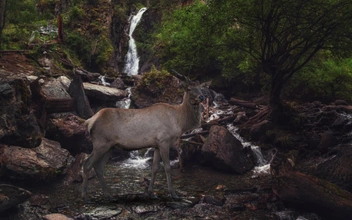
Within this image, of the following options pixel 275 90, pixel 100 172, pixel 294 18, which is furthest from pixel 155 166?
pixel 294 18

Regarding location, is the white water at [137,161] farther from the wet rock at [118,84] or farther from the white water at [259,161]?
the wet rock at [118,84]

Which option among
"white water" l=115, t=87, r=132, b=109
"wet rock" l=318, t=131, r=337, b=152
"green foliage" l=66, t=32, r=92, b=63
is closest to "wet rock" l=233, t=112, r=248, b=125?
"wet rock" l=318, t=131, r=337, b=152

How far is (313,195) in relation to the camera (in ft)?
33.2

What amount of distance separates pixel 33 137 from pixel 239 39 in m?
12.7

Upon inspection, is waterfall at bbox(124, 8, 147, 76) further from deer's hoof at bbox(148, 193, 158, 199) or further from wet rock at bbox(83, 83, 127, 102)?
deer's hoof at bbox(148, 193, 158, 199)

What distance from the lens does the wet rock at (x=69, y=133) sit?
51.7 ft

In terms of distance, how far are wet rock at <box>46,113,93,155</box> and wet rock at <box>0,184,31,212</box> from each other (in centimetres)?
612

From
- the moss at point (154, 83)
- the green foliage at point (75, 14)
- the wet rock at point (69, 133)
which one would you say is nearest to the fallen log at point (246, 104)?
the moss at point (154, 83)

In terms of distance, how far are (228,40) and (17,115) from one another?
12694 mm

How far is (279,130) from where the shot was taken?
2017 centimetres

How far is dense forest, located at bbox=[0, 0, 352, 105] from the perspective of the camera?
1689 cm

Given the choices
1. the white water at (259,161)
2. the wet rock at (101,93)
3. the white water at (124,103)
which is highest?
the wet rock at (101,93)

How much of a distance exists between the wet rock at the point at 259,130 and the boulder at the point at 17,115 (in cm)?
1211

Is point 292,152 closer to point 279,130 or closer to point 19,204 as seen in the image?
point 279,130
